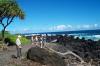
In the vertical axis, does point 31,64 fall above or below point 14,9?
below

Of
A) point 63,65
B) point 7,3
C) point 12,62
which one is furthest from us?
point 7,3

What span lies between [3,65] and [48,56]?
3.44 meters

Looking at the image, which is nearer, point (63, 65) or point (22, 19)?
point (63, 65)

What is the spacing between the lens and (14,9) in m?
45.5

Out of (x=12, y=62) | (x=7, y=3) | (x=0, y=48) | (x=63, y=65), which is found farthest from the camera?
(x=7, y=3)

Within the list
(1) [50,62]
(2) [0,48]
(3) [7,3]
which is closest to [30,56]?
(1) [50,62]

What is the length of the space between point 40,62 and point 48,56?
894 millimetres

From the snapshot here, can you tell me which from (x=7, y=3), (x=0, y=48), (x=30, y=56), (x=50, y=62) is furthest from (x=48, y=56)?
(x=7, y=3)

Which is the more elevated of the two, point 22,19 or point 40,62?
point 22,19

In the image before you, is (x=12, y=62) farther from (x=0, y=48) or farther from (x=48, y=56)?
(x=0, y=48)

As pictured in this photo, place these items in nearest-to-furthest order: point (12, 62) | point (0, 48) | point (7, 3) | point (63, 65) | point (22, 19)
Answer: point (63, 65) < point (12, 62) < point (0, 48) < point (7, 3) < point (22, 19)

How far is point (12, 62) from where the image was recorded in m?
25.6

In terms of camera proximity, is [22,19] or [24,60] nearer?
[24,60]

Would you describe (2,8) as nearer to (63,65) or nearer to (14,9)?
(14,9)
